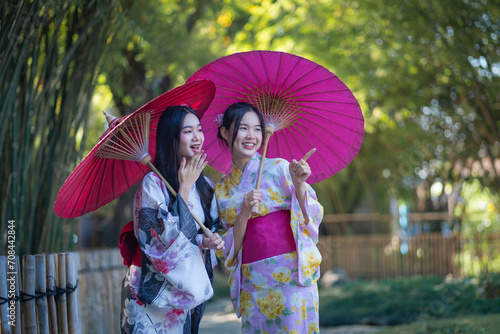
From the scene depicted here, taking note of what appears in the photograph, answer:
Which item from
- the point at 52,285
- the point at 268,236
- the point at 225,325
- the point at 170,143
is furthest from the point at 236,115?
the point at 225,325

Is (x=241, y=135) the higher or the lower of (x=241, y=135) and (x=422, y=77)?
the lower

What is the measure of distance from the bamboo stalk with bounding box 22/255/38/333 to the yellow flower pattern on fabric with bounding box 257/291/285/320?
105cm

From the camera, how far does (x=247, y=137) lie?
2846mm

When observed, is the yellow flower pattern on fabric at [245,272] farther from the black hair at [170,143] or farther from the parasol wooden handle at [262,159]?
the black hair at [170,143]

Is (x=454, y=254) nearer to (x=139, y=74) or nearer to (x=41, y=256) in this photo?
(x=139, y=74)

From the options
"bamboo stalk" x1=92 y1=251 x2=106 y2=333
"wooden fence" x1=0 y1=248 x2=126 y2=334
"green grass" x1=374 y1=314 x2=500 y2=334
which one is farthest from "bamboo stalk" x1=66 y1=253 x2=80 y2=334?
"green grass" x1=374 y1=314 x2=500 y2=334

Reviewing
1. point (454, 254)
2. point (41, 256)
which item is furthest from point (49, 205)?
point (454, 254)

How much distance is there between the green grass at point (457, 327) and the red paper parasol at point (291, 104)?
95.2 inches

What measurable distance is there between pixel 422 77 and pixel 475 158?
4.69ft

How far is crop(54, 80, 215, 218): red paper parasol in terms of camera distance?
2629mm

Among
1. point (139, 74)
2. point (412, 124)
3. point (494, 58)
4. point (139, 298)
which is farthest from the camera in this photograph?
point (412, 124)

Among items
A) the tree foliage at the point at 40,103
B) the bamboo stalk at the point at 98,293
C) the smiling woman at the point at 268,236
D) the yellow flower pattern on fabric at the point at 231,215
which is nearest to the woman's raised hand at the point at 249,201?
the smiling woman at the point at 268,236

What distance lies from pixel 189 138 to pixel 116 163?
1.45ft

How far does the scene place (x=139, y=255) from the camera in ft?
8.74
